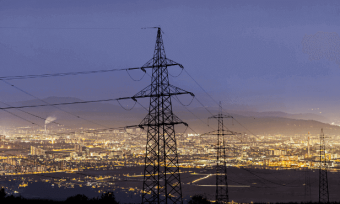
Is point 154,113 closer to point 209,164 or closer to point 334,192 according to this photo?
point 334,192

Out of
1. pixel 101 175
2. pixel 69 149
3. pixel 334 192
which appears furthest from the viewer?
pixel 69 149

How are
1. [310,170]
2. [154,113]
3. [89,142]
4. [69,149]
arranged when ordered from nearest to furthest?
[154,113] < [310,170] < [69,149] < [89,142]

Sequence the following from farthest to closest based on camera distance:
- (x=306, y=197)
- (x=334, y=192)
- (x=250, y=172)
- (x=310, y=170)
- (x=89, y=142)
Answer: (x=89, y=142), (x=310, y=170), (x=250, y=172), (x=334, y=192), (x=306, y=197)

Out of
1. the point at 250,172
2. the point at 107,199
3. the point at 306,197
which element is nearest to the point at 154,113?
the point at 107,199

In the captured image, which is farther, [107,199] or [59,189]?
[59,189]

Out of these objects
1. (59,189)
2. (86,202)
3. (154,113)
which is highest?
(154,113)

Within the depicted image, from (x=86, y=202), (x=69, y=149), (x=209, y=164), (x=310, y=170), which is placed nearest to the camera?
(x=86, y=202)

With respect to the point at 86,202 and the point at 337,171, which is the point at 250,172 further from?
the point at 86,202

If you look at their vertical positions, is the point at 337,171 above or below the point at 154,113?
below

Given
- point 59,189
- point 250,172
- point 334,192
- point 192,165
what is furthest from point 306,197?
point 192,165
